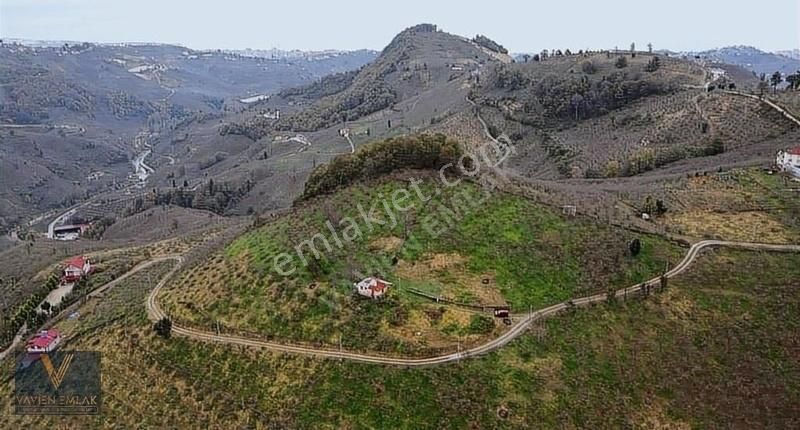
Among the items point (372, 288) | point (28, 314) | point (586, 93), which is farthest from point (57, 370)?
point (586, 93)

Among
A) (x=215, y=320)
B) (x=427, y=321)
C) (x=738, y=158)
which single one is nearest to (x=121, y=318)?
(x=215, y=320)

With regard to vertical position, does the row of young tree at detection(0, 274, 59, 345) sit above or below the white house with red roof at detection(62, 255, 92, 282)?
below

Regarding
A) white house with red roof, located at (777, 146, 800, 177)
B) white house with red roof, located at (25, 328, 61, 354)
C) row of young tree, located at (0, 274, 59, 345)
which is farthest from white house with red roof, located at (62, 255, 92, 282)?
white house with red roof, located at (777, 146, 800, 177)

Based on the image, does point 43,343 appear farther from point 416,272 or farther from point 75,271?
A: point 416,272

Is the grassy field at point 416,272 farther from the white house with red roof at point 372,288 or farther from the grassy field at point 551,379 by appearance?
the grassy field at point 551,379

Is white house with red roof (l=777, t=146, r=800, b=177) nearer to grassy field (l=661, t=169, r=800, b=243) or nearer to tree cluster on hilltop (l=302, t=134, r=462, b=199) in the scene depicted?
grassy field (l=661, t=169, r=800, b=243)

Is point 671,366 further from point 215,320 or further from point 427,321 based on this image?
point 215,320
